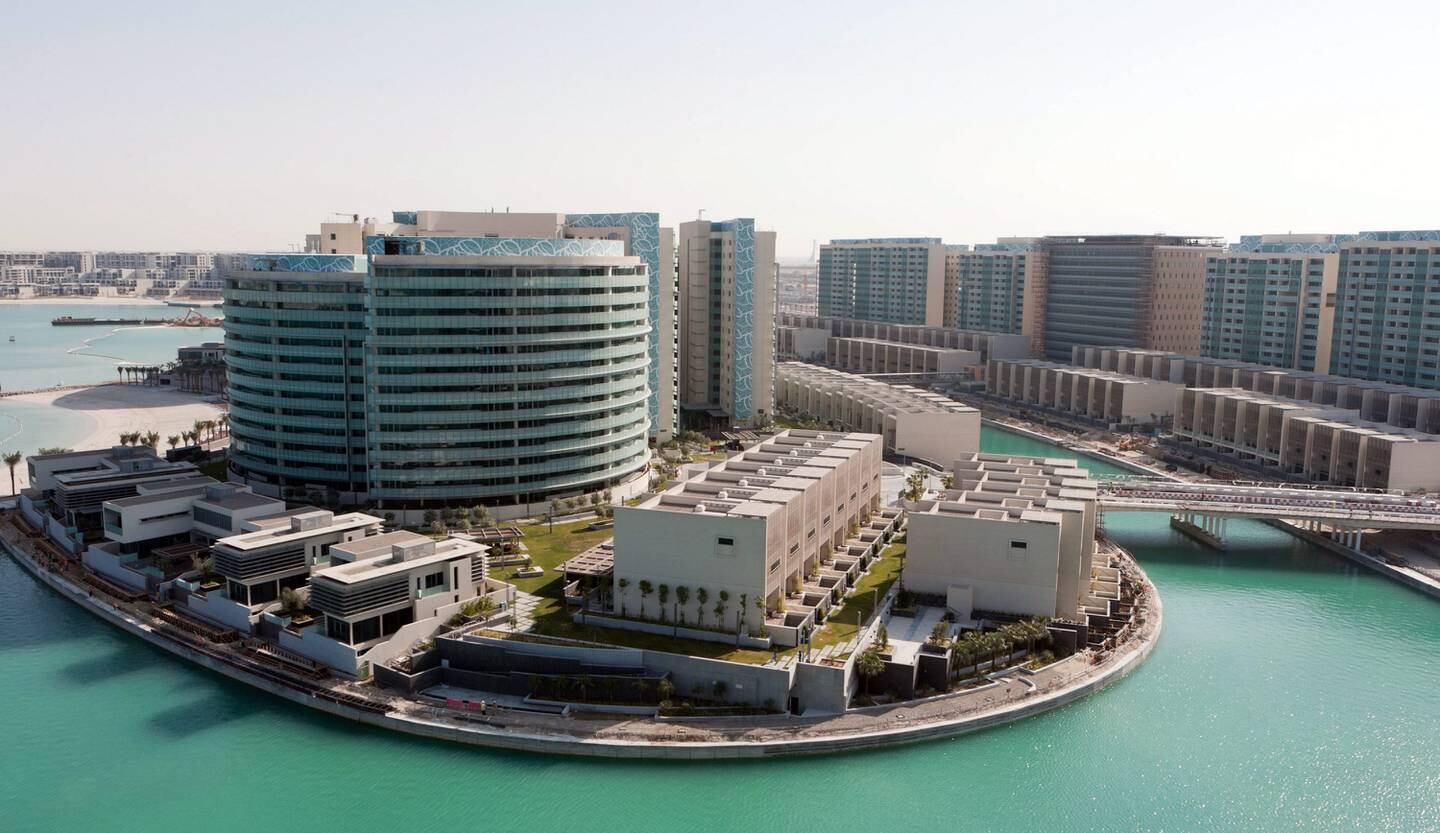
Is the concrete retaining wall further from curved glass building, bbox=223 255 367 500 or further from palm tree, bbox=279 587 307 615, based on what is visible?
curved glass building, bbox=223 255 367 500

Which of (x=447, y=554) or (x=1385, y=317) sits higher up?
(x=1385, y=317)

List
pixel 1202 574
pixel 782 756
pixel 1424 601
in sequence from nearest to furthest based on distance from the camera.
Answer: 1. pixel 782 756
2. pixel 1424 601
3. pixel 1202 574

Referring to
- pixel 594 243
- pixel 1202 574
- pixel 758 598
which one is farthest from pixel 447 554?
pixel 1202 574

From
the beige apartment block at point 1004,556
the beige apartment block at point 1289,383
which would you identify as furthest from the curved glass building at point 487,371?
the beige apartment block at point 1289,383

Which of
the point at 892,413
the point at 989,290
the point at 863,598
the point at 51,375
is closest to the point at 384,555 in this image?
the point at 863,598

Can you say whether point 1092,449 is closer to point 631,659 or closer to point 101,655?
point 631,659
